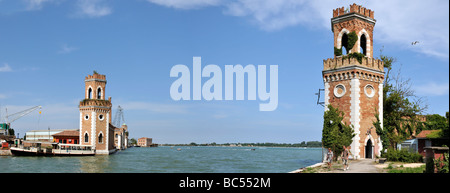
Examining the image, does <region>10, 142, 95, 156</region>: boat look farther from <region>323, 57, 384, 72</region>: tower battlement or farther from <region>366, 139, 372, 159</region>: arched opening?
<region>366, 139, 372, 159</region>: arched opening

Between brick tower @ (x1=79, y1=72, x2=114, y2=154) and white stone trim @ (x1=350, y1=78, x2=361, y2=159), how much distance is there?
48.8 meters

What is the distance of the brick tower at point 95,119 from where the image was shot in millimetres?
68125

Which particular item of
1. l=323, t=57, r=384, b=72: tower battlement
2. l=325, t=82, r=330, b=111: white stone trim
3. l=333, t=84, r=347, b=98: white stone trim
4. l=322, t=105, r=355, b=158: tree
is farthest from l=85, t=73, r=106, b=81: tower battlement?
l=333, t=84, r=347, b=98: white stone trim

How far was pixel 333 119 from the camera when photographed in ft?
107

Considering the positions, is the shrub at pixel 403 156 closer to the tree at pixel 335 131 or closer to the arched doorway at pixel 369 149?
the arched doorway at pixel 369 149

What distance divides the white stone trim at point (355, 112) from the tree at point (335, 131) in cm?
37

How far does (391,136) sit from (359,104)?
775cm

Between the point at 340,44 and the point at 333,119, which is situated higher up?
the point at 340,44

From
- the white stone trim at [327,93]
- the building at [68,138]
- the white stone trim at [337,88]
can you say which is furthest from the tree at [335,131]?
the building at [68,138]

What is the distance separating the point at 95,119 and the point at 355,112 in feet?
162

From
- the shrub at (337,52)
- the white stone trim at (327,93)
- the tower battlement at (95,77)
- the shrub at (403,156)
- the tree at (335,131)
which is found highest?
the tower battlement at (95,77)

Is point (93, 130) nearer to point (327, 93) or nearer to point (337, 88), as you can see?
point (327, 93)
